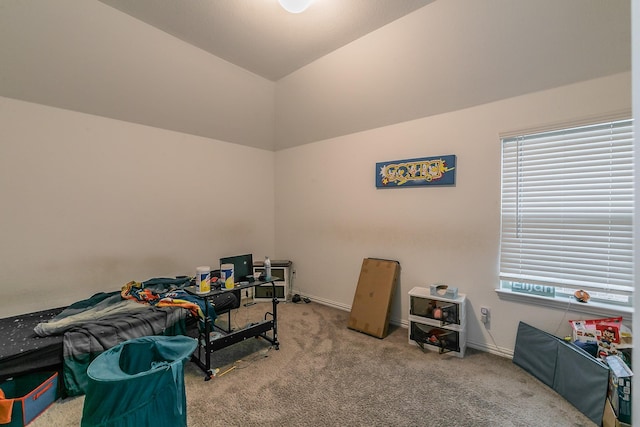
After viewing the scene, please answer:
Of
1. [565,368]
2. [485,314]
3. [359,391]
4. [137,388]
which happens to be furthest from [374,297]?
[137,388]

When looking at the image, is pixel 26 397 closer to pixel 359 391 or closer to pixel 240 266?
pixel 240 266

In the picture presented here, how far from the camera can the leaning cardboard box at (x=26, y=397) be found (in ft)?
5.14

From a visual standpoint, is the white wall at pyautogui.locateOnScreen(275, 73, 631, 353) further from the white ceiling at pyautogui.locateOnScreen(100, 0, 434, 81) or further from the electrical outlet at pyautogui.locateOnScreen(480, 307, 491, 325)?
the white ceiling at pyautogui.locateOnScreen(100, 0, 434, 81)

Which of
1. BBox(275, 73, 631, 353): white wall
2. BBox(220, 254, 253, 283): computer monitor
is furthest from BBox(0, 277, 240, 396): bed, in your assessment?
BBox(275, 73, 631, 353): white wall

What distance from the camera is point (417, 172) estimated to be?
9.98 feet

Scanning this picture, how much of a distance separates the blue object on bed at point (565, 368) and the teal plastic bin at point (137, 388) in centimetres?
253

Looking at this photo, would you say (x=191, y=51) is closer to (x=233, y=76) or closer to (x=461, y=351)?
(x=233, y=76)

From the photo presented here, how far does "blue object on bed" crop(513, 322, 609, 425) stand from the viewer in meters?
1.74

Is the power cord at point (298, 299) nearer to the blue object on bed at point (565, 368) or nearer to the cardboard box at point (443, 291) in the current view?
the cardboard box at point (443, 291)

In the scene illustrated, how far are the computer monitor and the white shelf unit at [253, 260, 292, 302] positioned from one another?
0.98 metres

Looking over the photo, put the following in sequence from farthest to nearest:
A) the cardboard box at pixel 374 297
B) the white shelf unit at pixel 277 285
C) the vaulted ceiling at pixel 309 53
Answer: the white shelf unit at pixel 277 285 < the cardboard box at pixel 374 297 < the vaulted ceiling at pixel 309 53

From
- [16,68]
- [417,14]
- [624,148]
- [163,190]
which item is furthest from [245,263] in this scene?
[624,148]

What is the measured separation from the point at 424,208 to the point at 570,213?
1.21 metres

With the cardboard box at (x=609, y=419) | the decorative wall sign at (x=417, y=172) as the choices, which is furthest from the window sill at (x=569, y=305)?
the decorative wall sign at (x=417, y=172)
